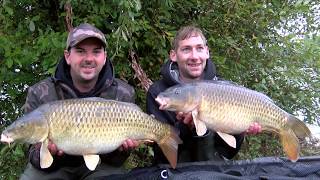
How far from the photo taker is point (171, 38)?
3.03 m

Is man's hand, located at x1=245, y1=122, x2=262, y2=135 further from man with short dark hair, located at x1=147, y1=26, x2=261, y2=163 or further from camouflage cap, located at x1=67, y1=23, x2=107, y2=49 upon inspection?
camouflage cap, located at x1=67, y1=23, x2=107, y2=49

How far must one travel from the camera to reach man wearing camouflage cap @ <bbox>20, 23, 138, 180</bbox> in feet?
7.79

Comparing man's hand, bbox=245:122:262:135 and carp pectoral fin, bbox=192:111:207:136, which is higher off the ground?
carp pectoral fin, bbox=192:111:207:136

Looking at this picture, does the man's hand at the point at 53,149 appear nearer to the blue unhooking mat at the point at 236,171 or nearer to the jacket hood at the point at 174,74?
the blue unhooking mat at the point at 236,171

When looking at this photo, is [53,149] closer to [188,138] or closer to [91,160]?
[91,160]

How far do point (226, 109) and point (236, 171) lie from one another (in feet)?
0.72

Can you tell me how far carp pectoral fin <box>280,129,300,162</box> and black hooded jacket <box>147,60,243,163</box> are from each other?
0.24 m

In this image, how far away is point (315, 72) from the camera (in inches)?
140

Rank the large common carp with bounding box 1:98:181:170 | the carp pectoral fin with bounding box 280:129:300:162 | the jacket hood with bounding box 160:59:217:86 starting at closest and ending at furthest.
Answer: the large common carp with bounding box 1:98:181:170 < the carp pectoral fin with bounding box 280:129:300:162 < the jacket hood with bounding box 160:59:217:86

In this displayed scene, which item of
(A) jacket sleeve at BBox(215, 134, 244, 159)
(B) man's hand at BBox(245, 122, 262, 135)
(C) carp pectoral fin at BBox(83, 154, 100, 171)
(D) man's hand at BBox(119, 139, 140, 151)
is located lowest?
(A) jacket sleeve at BBox(215, 134, 244, 159)

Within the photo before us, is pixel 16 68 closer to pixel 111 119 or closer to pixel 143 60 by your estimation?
pixel 143 60

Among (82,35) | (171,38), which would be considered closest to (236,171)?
(82,35)

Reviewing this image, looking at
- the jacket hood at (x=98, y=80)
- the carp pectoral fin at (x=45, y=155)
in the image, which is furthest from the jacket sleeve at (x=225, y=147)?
the carp pectoral fin at (x=45, y=155)

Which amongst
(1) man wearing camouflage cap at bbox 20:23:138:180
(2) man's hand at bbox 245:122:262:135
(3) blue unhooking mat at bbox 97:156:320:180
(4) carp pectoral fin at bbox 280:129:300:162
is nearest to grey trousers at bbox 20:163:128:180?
(1) man wearing camouflage cap at bbox 20:23:138:180
